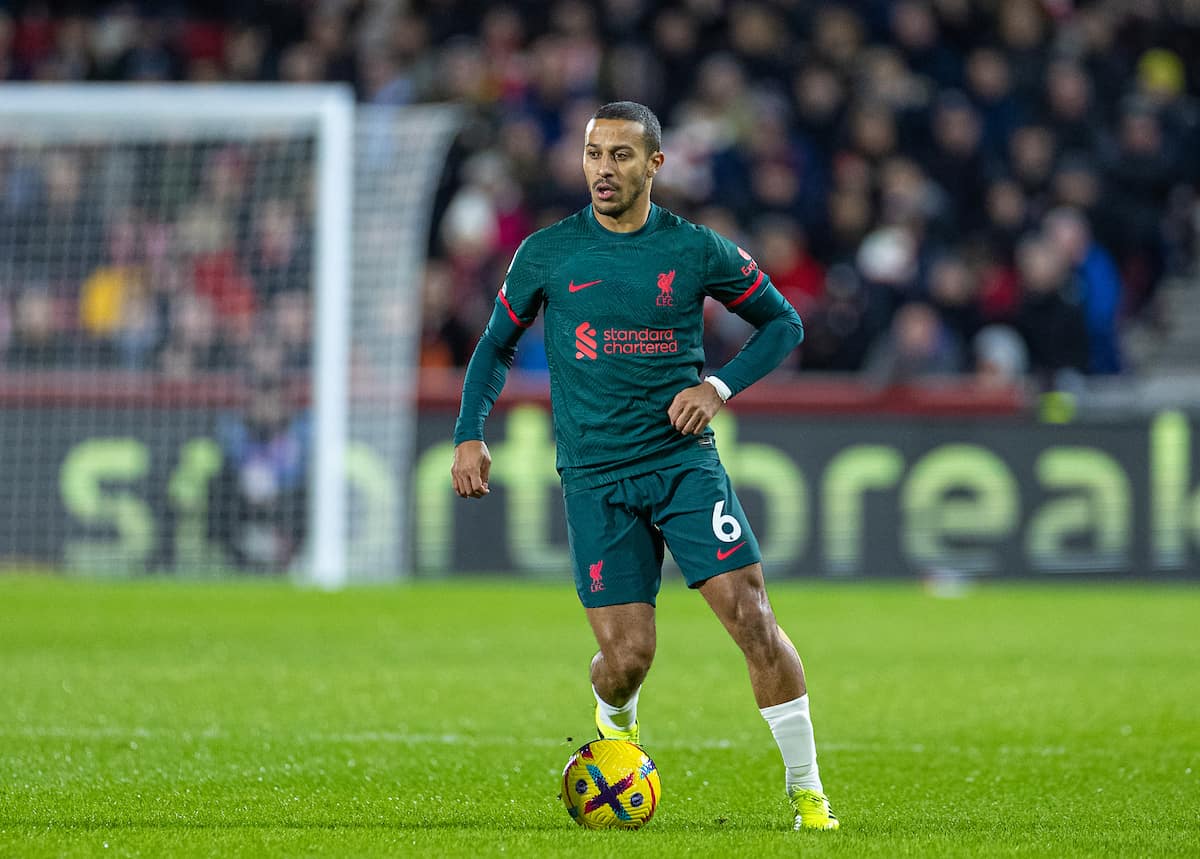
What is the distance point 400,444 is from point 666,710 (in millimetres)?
6683

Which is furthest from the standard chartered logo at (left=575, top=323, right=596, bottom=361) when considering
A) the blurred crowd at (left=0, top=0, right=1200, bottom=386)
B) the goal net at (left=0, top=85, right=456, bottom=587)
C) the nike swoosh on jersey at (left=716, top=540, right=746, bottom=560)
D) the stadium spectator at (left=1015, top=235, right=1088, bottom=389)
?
the stadium spectator at (left=1015, top=235, right=1088, bottom=389)

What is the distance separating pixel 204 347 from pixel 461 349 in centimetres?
231

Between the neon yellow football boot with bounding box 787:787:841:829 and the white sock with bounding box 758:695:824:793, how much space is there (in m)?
0.02

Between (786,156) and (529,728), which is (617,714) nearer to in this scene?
(529,728)

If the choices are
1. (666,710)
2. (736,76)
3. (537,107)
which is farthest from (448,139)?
(666,710)

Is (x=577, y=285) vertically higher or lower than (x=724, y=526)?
higher

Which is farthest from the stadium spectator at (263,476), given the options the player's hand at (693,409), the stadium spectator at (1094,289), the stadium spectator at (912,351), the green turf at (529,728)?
the player's hand at (693,409)

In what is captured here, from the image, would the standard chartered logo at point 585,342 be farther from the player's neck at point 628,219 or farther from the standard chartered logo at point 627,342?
the player's neck at point 628,219

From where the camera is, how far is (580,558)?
5.64 meters

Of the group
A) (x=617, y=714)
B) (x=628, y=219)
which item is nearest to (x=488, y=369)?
(x=628, y=219)

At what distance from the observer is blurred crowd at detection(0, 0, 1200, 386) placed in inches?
600

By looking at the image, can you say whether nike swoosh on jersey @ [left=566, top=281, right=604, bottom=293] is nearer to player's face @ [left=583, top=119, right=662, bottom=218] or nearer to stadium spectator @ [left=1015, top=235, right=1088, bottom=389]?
player's face @ [left=583, top=119, right=662, bottom=218]

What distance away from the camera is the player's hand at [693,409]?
544cm

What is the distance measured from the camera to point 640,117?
18.3 ft
